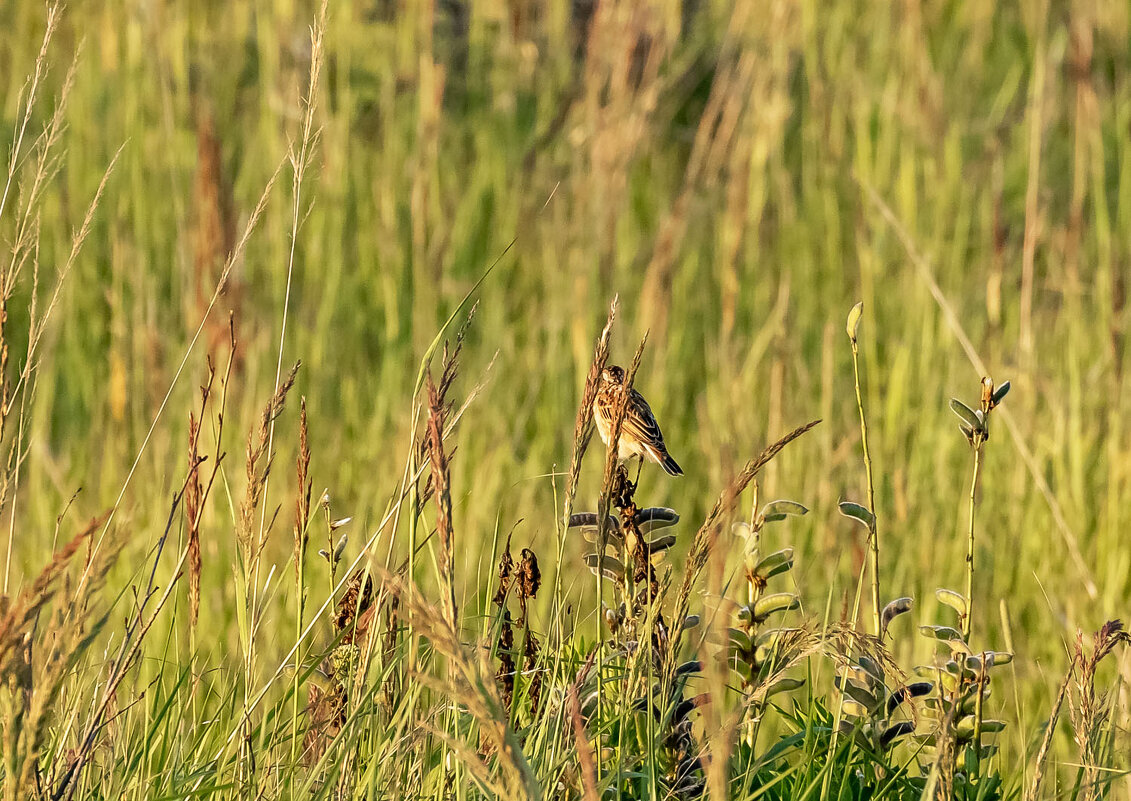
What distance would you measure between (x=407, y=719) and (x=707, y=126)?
10.6 ft

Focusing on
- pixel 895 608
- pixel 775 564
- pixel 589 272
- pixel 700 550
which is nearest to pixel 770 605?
pixel 775 564

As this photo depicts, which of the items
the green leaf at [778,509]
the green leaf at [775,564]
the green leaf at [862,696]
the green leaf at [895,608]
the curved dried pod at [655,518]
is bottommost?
the green leaf at [862,696]

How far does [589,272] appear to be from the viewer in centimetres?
470

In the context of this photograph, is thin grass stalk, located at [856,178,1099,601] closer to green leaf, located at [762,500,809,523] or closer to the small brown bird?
the small brown bird

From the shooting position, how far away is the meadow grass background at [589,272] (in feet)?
12.4

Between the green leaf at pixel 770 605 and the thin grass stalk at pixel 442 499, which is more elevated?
the thin grass stalk at pixel 442 499

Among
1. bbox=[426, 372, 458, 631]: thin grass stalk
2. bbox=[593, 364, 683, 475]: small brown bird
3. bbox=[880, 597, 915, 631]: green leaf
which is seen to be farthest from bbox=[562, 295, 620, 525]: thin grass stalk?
bbox=[593, 364, 683, 475]: small brown bird

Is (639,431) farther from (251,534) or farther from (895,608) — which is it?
(251,534)

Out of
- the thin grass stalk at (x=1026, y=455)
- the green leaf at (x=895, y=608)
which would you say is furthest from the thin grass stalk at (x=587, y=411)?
the thin grass stalk at (x=1026, y=455)

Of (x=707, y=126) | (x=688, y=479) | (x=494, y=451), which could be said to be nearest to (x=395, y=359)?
(x=494, y=451)

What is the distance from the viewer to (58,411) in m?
4.45

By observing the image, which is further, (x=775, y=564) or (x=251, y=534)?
(x=775, y=564)

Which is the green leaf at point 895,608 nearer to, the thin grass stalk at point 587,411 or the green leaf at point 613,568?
the green leaf at point 613,568

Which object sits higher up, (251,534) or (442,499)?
(442,499)
